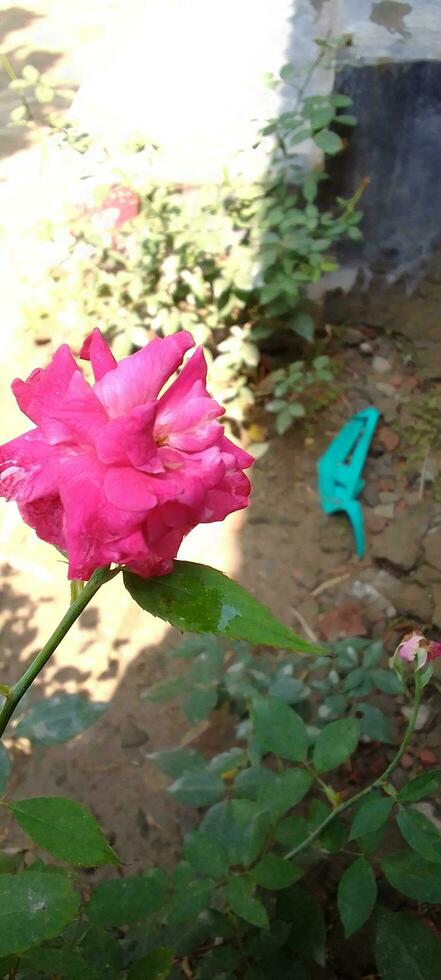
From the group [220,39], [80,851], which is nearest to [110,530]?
[80,851]

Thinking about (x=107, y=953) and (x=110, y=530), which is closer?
(x=110, y=530)

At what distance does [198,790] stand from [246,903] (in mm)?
337

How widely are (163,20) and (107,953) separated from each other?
14.7 ft

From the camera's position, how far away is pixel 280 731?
138cm

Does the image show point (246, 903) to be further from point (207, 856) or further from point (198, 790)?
point (198, 790)

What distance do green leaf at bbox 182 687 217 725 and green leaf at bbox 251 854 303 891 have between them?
1.59 ft

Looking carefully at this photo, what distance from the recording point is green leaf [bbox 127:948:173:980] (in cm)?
97

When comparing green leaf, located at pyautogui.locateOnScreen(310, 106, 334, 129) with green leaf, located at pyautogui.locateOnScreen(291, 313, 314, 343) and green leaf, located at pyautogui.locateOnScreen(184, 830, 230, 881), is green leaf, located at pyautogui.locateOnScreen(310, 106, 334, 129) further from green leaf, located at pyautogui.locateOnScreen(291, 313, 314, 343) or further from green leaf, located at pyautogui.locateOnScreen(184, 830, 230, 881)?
green leaf, located at pyautogui.locateOnScreen(184, 830, 230, 881)

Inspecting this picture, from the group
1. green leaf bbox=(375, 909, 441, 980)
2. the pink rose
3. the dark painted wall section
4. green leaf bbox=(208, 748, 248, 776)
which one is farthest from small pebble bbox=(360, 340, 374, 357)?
the pink rose

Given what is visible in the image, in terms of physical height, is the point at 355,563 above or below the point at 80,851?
below

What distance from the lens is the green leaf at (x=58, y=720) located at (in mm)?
1176

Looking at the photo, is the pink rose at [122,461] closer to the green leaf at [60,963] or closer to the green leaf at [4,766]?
the green leaf at [4,766]

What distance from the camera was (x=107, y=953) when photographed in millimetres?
1151

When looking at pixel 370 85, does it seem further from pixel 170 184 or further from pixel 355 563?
pixel 355 563
